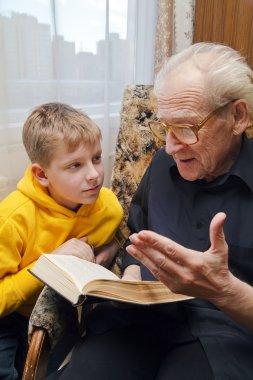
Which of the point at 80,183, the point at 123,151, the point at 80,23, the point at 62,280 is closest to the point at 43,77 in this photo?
the point at 80,23

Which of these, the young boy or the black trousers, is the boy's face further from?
the black trousers

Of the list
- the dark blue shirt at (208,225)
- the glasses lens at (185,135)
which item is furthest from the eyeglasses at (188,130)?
the dark blue shirt at (208,225)

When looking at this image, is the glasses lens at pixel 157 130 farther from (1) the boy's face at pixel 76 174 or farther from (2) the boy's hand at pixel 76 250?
(2) the boy's hand at pixel 76 250

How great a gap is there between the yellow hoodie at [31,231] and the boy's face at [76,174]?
0.05m

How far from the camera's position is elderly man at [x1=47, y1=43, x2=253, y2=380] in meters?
0.80

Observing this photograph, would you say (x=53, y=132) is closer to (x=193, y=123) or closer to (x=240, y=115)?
(x=193, y=123)

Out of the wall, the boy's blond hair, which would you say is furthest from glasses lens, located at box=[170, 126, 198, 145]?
the wall

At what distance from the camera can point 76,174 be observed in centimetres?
102

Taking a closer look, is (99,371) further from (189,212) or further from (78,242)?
(189,212)

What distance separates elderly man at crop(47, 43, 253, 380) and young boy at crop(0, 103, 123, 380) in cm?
21

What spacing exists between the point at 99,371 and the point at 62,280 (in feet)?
0.78

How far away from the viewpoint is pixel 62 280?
28.9 inches

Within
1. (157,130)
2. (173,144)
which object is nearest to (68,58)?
(157,130)

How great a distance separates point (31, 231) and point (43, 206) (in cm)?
9
